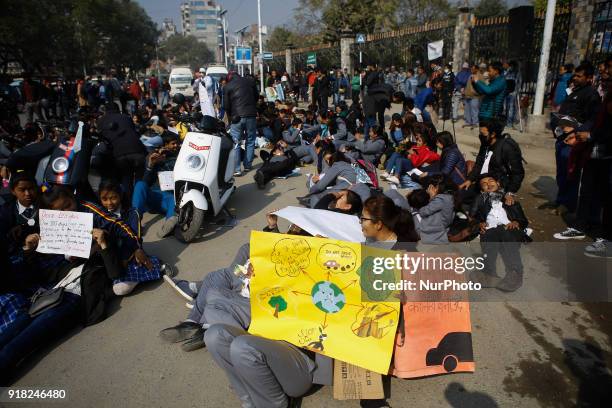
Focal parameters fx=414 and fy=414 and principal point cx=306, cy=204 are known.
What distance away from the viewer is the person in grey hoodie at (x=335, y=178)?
5402 millimetres

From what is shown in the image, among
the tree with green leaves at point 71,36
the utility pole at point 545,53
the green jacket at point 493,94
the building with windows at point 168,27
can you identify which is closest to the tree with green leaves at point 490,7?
the tree with green leaves at point 71,36

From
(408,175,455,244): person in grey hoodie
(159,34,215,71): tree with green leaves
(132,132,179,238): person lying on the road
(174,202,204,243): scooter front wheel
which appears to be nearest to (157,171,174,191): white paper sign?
(132,132,179,238): person lying on the road

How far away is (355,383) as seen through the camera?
249 cm

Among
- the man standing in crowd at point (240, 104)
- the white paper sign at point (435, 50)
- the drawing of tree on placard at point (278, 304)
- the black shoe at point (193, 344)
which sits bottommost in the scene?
the black shoe at point (193, 344)

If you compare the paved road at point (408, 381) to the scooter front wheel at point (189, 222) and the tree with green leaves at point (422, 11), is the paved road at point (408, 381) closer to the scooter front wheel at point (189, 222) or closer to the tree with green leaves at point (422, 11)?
the scooter front wheel at point (189, 222)

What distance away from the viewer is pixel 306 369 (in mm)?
2488

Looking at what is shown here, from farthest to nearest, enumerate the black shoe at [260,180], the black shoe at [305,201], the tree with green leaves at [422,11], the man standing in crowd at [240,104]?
the tree with green leaves at [422,11]
the man standing in crowd at [240,104]
the black shoe at [260,180]
the black shoe at [305,201]

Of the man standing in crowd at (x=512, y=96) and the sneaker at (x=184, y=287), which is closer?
the sneaker at (x=184, y=287)

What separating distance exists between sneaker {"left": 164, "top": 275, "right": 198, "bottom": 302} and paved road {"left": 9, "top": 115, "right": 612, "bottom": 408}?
→ 0.08 m

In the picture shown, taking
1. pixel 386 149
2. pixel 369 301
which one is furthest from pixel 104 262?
pixel 386 149

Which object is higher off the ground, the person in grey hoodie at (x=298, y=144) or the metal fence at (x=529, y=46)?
the metal fence at (x=529, y=46)

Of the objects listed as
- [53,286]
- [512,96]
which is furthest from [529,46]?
[53,286]

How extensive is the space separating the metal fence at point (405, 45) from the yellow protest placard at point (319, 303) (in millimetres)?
15080

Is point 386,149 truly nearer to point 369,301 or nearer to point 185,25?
point 369,301
